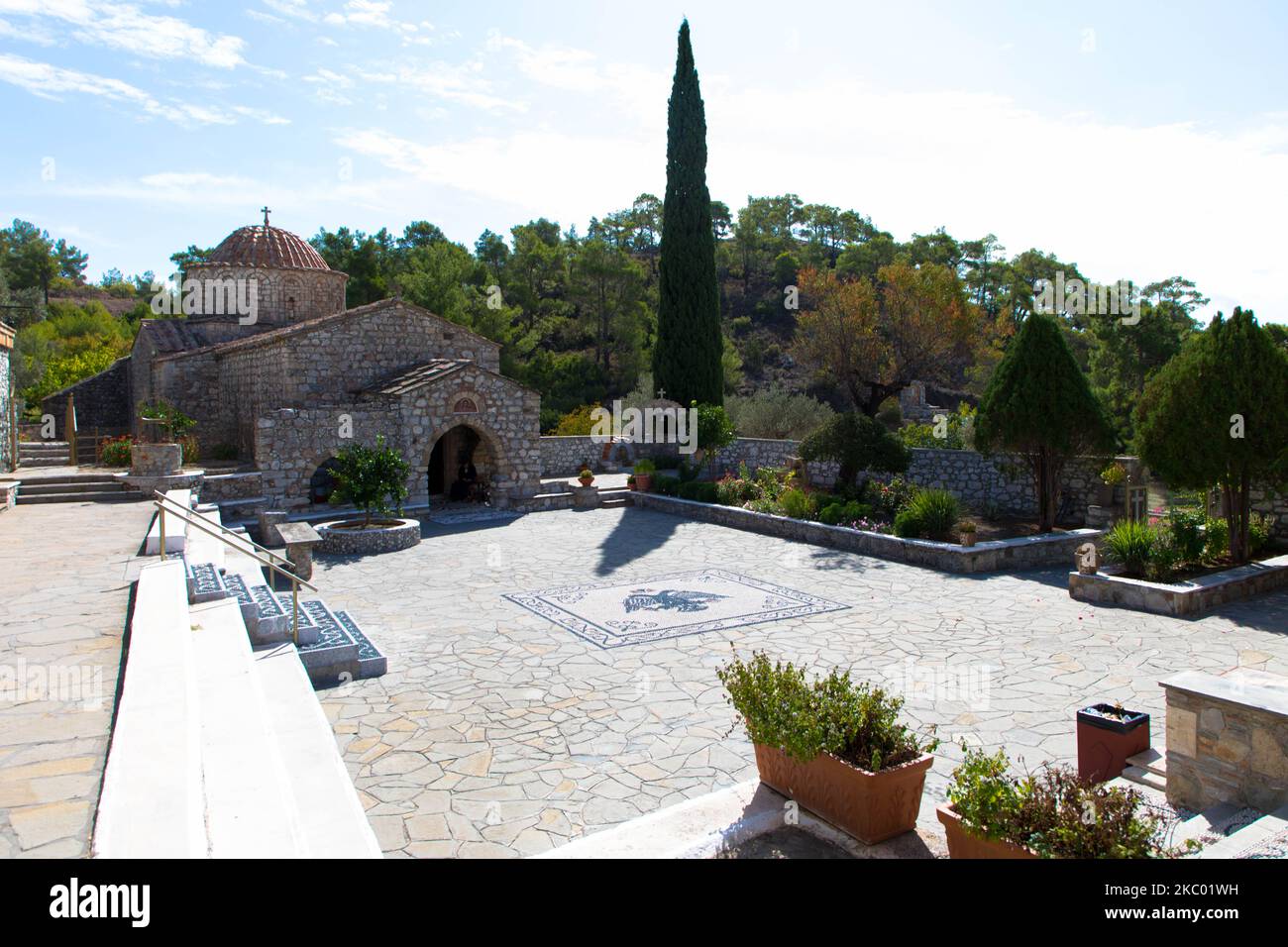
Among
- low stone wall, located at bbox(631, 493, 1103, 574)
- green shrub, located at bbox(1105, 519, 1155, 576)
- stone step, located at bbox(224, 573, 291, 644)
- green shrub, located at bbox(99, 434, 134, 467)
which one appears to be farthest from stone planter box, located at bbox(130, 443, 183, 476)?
green shrub, located at bbox(1105, 519, 1155, 576)

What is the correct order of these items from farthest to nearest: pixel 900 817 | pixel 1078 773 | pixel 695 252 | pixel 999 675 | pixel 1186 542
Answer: pixel 695 252, pixel 1186 542, pixel 999 675, pixel 1078 773, pixel 900 817

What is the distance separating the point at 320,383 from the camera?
19297 mm

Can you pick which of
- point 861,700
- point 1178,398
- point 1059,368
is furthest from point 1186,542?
point 861,700

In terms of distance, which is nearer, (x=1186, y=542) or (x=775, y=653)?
(x=775, y=653)

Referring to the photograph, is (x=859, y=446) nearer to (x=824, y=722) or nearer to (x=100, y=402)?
(x=824, y=722)

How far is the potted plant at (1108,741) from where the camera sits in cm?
526

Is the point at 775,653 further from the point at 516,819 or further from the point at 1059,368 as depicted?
the point at 1059,368

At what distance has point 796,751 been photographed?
441cm

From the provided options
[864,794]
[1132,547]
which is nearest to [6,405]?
[864,794]

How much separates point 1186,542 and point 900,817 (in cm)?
879

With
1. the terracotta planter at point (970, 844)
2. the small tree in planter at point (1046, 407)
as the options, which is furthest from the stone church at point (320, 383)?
the terracotta planter at point (970, 844)

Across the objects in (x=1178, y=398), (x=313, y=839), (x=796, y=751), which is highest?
(x=1178, y=398)

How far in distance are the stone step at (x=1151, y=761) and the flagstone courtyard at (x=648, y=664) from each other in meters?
0.54

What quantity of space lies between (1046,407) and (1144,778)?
949cm
